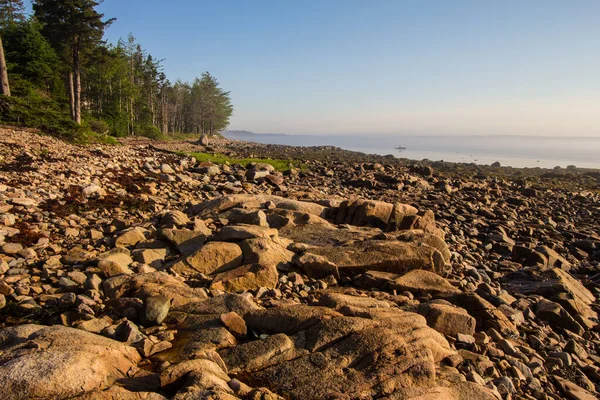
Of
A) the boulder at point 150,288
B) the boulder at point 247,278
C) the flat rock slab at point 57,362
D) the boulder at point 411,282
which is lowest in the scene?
the boulder at point 411,282

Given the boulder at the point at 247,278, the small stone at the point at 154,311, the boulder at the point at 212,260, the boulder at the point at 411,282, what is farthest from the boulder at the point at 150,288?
the boulder at the point at 411,282

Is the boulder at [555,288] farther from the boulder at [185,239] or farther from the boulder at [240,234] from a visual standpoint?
the boulder at [185,239]

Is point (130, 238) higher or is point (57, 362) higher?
point (57, 362)

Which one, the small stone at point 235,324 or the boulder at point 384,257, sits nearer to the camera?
the small stone at point 235,324

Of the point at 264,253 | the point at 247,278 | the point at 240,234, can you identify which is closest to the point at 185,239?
the point at 240,234

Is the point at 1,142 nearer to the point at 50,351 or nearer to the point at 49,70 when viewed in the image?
the point at 50,351

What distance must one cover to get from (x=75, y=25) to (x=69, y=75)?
8059mm

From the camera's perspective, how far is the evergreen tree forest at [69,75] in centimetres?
2486

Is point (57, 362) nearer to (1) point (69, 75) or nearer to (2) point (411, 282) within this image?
(2) point (411, 282)

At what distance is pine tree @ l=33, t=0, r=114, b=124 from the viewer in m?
31.2

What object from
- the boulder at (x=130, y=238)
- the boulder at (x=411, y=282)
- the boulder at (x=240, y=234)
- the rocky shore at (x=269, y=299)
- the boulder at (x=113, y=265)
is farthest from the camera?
the boulder at (x=130, y=238)

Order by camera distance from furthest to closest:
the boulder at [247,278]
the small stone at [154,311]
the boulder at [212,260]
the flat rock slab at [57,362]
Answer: the boulder at [212,260]
the boulder at [247,278]
the small stone at [154,311]
the flat rock slab at [57,362]

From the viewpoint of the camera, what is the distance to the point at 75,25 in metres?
31.4

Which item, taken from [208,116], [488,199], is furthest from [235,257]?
[208,116]
